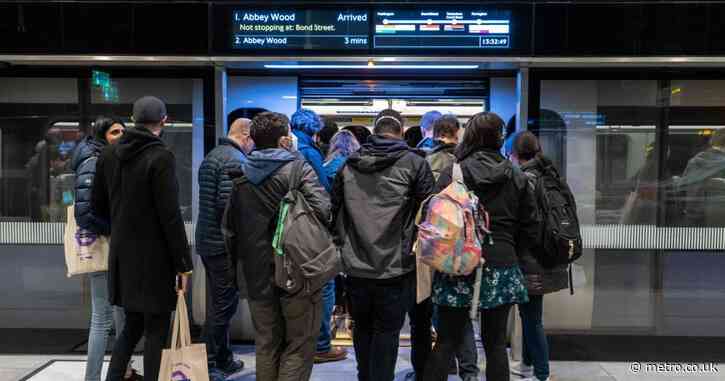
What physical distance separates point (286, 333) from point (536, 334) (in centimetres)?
176

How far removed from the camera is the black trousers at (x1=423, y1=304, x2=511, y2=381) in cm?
357

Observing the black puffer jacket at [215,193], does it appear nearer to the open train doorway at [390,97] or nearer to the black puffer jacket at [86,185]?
the black puffer jacket at [86,185]

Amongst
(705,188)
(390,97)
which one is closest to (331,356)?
(390,97)

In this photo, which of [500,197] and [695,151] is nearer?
[500,197]

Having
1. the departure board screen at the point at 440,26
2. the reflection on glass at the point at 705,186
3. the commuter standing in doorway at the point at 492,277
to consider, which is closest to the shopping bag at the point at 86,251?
the commuter standing in doorway at the point at 492,277

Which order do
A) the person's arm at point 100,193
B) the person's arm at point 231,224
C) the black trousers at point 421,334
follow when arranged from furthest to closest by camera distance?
the black trousers at point 421,334, the person's arm at point 100,193, the person's arm at point 231,224

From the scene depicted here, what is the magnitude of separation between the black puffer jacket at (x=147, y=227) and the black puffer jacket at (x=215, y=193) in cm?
72

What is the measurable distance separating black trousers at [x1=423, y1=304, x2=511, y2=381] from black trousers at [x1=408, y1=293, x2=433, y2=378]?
1.32 ft

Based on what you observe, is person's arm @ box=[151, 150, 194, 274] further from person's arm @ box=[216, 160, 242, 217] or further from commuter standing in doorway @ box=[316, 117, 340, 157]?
commuter standing in doorway @ box=[316, 117, 340, 157]

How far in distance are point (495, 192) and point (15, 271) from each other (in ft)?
14.3

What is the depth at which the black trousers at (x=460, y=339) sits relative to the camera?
3.57m

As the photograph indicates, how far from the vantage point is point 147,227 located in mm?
3574

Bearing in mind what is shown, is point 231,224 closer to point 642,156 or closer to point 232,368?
point 232,368

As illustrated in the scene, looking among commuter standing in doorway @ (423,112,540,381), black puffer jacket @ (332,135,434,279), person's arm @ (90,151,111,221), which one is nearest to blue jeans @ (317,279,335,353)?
black puffer jacket @ (332,135,434,279)
